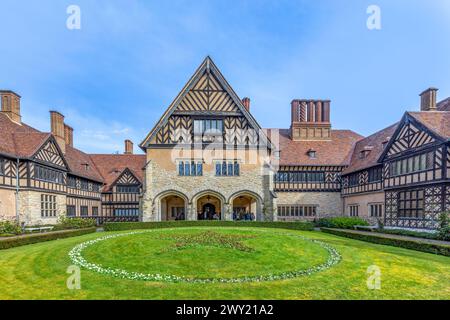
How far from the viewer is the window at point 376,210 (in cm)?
2523

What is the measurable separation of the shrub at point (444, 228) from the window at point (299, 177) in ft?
52.3

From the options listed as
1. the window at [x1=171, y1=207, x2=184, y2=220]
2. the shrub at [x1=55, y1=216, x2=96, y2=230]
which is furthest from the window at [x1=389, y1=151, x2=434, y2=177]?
the shrub at [x1=55, y1=216, x2=96, y2=230]

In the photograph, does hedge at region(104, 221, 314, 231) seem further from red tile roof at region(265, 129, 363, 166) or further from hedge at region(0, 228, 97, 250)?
red tile roof at region(265, 129, 363, 166)

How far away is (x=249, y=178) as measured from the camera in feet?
87.4

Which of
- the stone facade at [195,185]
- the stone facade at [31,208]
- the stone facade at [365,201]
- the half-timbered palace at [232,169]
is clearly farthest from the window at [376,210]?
the stone facade at [31,208]

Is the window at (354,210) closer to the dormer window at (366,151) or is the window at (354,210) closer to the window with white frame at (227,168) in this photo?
the dormer window at (366,151)

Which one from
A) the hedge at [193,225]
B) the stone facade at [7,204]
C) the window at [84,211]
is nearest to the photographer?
the stone facade at [7,204]

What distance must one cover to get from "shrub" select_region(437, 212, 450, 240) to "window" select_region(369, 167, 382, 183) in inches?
364

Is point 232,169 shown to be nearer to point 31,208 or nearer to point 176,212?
point 176,212

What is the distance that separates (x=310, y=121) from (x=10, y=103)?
33.7 metres

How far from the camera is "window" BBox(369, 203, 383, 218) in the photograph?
25.2 meters

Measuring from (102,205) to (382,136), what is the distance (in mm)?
35784
